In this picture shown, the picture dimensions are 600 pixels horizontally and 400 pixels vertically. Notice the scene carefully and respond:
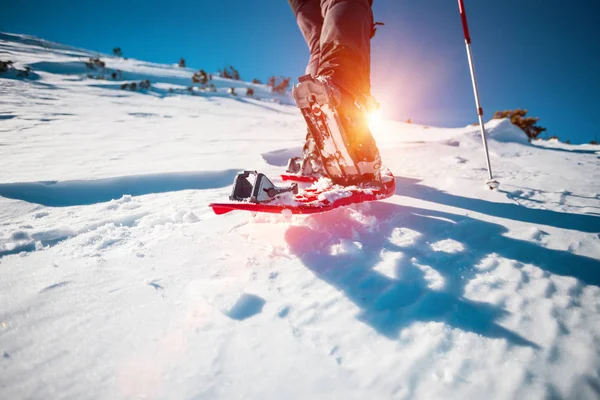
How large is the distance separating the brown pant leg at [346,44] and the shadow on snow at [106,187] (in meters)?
1.70

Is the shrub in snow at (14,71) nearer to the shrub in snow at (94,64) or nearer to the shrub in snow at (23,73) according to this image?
the shrub in snow at (23,73)

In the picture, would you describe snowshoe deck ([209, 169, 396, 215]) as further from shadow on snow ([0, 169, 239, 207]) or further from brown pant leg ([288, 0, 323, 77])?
Result: brown pant leg ([288, 0, 323, 77])

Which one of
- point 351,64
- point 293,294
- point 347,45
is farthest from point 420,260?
point 347,45

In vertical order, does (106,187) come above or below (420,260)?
above

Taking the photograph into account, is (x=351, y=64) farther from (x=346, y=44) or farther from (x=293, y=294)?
(x=293, y=294)

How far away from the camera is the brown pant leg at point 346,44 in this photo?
224 cm

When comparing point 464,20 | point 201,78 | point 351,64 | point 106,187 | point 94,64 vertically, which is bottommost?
point 106,187

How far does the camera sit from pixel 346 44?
7.38ft

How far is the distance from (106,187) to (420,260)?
2.91 meters

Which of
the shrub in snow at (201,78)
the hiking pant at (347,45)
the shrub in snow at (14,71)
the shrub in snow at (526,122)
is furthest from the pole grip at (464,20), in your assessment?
the shrub in snow at (201,78)

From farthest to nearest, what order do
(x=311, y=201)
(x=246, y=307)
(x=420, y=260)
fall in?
(x=311, y=201) < (x=420, y=260) < (x=246, y=307)

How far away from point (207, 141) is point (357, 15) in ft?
11.9

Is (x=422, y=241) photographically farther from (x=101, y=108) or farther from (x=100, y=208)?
(x=101, y=108)

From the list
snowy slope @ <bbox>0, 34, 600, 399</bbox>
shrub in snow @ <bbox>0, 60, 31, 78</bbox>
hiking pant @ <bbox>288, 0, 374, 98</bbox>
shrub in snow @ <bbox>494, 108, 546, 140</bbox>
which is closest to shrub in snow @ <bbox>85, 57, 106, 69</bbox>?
shrub in snow @ <bbox>0, 60, 31, 78</bbox>
